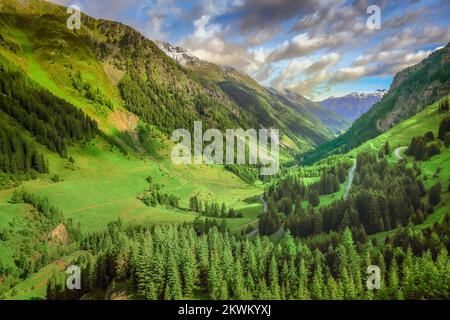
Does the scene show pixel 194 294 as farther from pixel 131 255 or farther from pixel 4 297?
pixel 4 297

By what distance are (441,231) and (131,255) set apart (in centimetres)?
9650

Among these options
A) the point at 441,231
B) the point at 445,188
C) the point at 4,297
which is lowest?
the point at 4,297

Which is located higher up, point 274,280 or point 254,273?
point 254,273

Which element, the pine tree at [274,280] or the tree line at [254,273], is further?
the pine tree at [274,280]

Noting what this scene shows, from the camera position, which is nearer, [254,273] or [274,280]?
[274,280]

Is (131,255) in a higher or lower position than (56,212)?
lower

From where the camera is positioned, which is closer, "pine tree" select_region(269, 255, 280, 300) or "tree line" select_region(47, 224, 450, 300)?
"tree line" select_region(47, 224, 450, 300)

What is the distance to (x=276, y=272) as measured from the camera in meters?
102

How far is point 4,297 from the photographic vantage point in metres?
128
